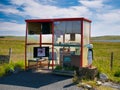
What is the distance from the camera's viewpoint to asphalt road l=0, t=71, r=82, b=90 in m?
9.78

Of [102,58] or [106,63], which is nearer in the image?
[106,63]

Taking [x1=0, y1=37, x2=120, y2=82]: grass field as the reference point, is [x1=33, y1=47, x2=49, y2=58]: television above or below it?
above

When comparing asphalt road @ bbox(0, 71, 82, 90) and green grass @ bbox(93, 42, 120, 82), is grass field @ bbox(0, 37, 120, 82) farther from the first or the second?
asphalt road @ bbox(0, 71, 82, 90)

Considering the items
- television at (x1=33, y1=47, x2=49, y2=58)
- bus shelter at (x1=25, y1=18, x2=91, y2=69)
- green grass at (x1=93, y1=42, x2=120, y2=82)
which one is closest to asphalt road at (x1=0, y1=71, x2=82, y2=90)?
bus shelter at (x1=25, y1=18, x2=91, y2=69)

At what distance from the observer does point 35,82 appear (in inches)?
422

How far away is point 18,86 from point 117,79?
482 cm

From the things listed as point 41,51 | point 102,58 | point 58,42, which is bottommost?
point 102,58

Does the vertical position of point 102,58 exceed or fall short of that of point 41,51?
it falls short

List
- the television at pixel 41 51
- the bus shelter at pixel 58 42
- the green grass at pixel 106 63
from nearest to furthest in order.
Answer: the bus shelter at pixel 58 42 → the green grass at pixel 106 63 → the television at pixel 41 51

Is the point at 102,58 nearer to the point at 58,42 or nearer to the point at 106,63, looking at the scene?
the point at 106,63

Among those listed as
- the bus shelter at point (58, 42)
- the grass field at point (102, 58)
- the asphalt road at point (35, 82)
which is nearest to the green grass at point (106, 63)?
the grass field at point (102, 58)

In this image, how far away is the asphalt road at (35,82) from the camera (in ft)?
32.1

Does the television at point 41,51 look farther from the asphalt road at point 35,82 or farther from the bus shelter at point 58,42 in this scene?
the asphalt road at point 35,82

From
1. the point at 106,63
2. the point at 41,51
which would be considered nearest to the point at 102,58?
the point at 106,63
